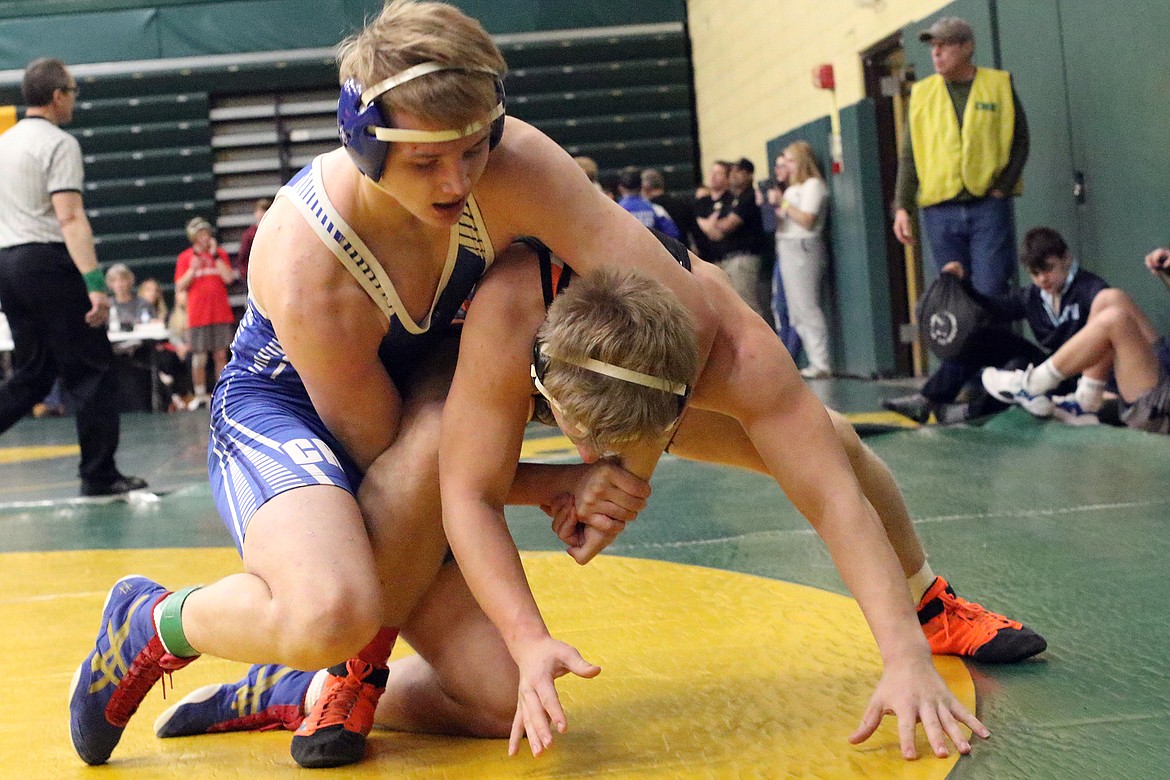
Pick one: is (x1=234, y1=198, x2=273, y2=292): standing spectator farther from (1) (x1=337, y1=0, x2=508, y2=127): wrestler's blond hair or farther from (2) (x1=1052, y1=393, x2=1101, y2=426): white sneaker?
(1) (x1=337, y1=0, x2=508, y2=127): wrestler's blond hair

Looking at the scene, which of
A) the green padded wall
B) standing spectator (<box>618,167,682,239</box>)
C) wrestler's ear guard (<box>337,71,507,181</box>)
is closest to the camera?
wrestler's ear guard (<box>337,71,507,181</box>)

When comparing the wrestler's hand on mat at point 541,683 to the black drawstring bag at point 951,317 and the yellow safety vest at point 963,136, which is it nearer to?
the black drawstring bag at point 951,317

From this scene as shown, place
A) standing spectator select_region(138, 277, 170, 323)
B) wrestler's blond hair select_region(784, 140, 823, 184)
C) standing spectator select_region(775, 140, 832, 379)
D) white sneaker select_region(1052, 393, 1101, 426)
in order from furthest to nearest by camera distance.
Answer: standing spectator select_region(138, 277, 170, 323), standing spectator select_region(775, 140, 832, 379), wrestler's blond hair select_region(784, 140, 823, 184), white sneaker select_region(1052, 393, 1101, 426)

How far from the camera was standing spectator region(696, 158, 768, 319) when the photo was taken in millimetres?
9641

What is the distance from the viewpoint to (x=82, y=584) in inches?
141

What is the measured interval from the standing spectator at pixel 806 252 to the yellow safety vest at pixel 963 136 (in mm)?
2736

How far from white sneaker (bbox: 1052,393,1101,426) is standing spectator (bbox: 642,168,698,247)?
4.45 meters

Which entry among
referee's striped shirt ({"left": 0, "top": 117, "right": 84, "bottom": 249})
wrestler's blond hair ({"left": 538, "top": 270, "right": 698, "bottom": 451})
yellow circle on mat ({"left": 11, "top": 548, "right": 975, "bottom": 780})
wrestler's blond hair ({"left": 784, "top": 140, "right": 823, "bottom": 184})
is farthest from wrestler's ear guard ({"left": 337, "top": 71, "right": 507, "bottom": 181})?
wrestler's blond hair ({"left": 784, "top": 140, "right": 823, "bottom": 184})

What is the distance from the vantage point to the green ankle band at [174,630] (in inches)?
78.3

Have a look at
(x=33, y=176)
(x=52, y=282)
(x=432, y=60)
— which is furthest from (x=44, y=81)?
(x=432, y=60)

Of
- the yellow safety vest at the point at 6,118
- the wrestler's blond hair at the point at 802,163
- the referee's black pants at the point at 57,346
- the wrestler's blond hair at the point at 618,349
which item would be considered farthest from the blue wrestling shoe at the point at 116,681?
the yellow safety vest at the point at 6,118

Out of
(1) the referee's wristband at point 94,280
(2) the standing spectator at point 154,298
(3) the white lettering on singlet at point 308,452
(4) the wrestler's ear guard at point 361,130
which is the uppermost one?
(2) the standing spectator at point 154,298

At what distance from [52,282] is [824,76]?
5885 millimetres

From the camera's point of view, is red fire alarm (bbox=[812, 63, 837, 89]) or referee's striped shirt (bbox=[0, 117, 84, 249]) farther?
red fire alarm (bbox=[812, 63, 837, 89])
